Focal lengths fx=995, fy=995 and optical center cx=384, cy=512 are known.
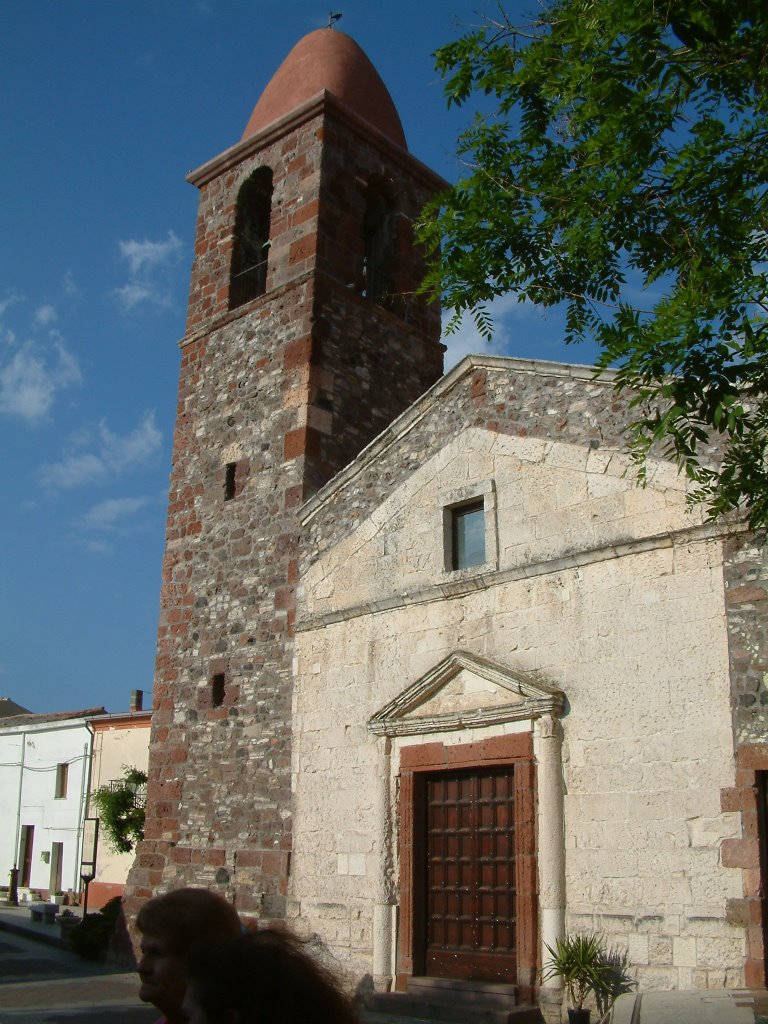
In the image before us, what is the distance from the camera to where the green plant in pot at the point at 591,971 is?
773cm

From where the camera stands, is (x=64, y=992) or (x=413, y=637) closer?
(x=413, y=637)

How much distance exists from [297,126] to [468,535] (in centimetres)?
712

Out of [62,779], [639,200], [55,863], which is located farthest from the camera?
[62,779]

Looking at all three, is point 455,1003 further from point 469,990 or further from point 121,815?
point 121,815

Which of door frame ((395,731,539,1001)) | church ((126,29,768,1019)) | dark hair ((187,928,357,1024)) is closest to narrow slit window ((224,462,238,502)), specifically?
church ((126,29,768,1019))

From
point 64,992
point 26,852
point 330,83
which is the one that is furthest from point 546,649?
point 26,852

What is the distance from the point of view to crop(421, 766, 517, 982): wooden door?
28.9ft

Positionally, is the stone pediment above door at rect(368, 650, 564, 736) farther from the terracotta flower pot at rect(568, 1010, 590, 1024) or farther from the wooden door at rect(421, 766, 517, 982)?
the terracotta flower pot at rect(568, 1010, 590, 1024)

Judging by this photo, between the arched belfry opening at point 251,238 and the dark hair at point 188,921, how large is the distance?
1242 centimetres

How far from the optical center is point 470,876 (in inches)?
362

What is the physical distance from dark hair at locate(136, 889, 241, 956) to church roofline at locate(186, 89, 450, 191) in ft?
42.5

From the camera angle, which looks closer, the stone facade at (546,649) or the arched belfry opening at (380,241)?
the stone facade at (546,649)

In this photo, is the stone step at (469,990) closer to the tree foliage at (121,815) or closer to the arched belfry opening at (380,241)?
the arched belfry opening at (380,241)

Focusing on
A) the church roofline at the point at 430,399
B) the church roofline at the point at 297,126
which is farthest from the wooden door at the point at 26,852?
the church roofline at the point at 430,399
